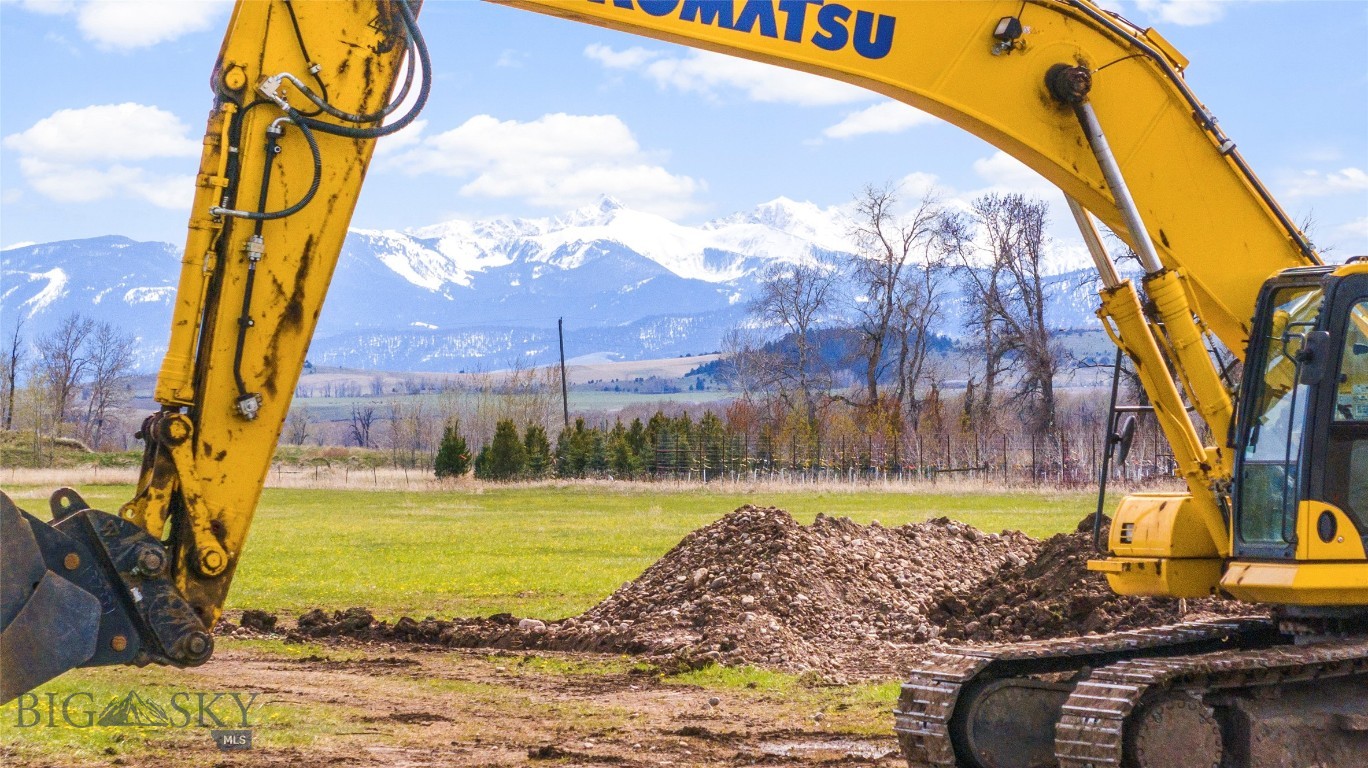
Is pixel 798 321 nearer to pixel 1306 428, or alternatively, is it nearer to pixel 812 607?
pixel 812 607

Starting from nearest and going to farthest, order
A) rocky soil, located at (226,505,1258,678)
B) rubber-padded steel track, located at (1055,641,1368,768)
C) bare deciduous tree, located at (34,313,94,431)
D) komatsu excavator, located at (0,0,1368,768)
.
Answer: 1. komatsu excavator, located at (0,0,1368,768)
2. rubber-padded steel track, located at (1055,641,1368,768)
3. rocky soil, located at (226,505,1258,678)
4. bare deciduous tree, located at (34,313,94,431)

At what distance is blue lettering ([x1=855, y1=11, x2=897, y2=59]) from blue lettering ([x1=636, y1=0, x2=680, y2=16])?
3.31 ft

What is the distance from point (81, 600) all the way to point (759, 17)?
163 inches

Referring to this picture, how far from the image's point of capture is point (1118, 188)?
725 cm

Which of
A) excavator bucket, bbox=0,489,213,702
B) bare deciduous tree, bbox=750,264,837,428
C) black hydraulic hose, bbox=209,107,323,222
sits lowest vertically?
excavator bucket, bbox=0,489,213,702

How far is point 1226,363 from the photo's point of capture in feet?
24.8

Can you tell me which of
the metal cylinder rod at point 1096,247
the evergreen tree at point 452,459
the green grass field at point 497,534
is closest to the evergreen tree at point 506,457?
the evergreen tree at point 452,459

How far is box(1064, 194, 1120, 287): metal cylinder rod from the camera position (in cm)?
751

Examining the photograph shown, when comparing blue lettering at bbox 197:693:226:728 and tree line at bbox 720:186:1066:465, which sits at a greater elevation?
tree line at bbox 720:186:1066:465

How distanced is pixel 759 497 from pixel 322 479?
98.8 feet

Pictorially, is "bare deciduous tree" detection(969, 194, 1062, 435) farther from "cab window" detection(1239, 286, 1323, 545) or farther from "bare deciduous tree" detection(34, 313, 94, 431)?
"bare deciduous tree" detection(34, 313, 94, 431)

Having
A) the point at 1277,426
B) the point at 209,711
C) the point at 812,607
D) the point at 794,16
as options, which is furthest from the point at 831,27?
the point at 812,607

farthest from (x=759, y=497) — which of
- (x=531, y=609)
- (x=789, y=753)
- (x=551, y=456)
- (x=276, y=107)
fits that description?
(x=276, y=107)

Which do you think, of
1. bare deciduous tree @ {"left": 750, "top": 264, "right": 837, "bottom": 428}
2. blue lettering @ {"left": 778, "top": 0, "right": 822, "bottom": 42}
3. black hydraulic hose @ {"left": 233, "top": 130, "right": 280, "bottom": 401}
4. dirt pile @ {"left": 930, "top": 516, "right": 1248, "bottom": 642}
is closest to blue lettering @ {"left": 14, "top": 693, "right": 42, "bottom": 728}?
black hydraulic hose @ {"left": 233, "top": 130, "right": 280, "bottom": 401}
